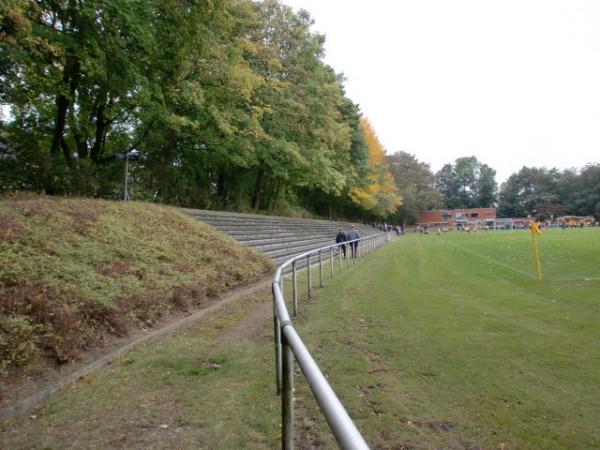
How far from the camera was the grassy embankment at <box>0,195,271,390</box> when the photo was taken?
14.9 feet

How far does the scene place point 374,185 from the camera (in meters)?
46.9

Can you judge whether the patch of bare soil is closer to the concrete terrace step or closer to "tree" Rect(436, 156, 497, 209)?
the concrete terrace step

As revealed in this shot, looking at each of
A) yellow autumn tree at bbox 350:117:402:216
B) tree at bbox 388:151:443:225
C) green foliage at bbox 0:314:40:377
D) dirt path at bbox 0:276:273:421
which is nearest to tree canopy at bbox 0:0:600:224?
green foliage at bbox 0:314:40:377

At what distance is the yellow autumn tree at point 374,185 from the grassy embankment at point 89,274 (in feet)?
103

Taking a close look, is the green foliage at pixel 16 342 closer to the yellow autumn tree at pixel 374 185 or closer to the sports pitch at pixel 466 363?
the sports pitch at pixel 466 363

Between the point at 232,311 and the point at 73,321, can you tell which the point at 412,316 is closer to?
the point at 232,311

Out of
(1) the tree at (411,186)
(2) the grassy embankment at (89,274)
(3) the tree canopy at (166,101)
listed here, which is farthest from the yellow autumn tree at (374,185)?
(2) the grassy embankment at (89,274)

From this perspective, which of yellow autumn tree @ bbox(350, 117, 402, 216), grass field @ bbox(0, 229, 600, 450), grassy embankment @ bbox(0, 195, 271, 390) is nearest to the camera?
grass field @ bbox(0, 229, 600, 450)

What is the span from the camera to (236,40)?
17516mm

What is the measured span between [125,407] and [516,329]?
5.37 metres

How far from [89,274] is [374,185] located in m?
42.8

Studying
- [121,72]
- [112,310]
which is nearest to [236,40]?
[121,72]

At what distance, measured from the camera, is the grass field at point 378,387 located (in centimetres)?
312

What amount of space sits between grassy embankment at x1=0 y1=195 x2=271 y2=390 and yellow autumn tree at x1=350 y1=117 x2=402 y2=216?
103 ft
